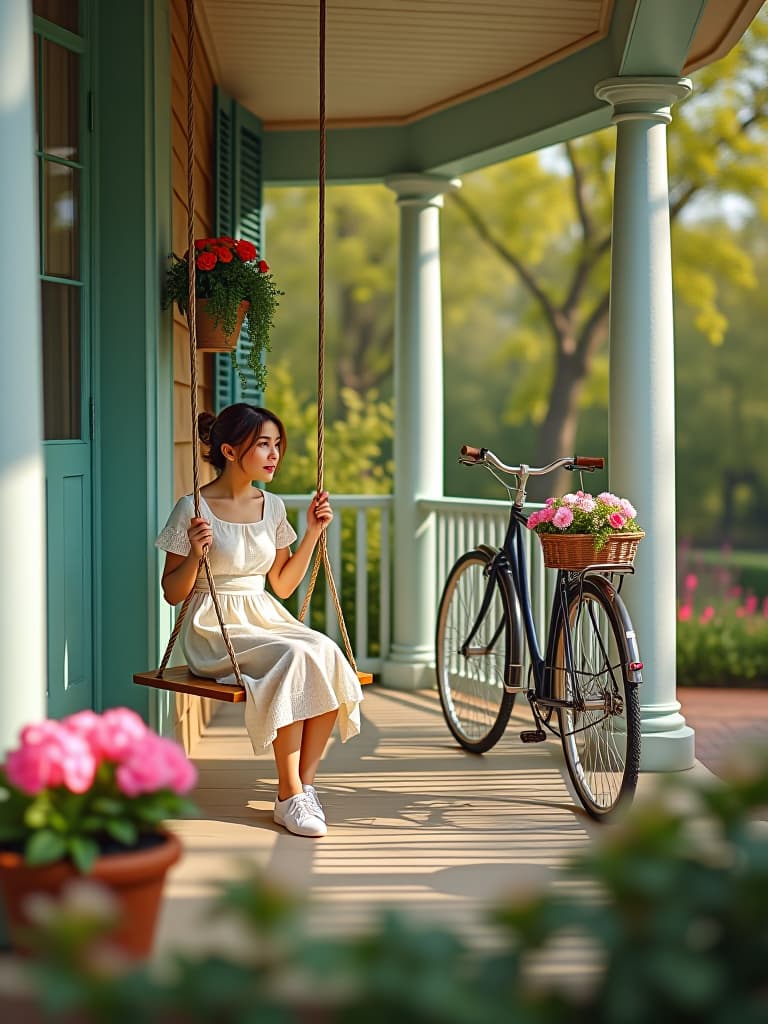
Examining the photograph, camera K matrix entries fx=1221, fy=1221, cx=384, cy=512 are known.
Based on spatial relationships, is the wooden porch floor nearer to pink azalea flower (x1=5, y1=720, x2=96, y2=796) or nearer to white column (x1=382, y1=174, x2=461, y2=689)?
pink azalea flower (x1=5, y1=720, x2=96, y2=796)

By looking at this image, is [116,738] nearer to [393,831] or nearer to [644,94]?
[393,831]

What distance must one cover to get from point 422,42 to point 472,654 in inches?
96.4

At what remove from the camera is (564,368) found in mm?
13445

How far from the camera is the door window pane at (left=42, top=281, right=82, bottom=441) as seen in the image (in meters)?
3.59

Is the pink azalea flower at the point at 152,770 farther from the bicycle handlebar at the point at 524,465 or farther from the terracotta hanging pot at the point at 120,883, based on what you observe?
the bicycle handlebar at the point at 524,465

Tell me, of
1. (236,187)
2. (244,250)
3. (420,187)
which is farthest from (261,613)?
(420,187)

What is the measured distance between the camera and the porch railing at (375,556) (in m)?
5.41

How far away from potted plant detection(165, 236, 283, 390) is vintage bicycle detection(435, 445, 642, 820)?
34.6 inches

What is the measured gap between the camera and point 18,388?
231cm

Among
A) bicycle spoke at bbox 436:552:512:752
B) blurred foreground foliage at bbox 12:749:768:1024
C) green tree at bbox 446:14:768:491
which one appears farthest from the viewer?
green tree at bbox 446:14:768:491

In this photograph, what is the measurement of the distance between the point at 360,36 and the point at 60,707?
9.56 ft

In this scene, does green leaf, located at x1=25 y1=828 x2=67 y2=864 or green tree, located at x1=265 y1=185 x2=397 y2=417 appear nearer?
green leaf, located at x1=25 y1=828 x2=67 y2=864

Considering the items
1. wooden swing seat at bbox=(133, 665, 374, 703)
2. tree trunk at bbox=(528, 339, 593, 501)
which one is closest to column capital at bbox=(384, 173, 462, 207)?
wooden swing seat at bbox=(133, 665, 374, 703)

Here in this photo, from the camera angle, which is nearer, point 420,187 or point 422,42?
point 422,42
